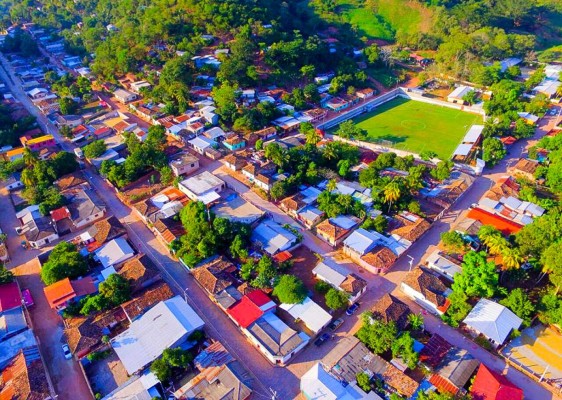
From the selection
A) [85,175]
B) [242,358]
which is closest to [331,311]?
[242,358]

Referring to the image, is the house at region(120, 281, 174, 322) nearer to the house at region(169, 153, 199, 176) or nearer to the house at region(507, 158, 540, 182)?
the house at region(169, 153, 199, 176)

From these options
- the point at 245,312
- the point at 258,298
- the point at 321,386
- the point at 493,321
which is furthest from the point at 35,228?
the point at 493,321

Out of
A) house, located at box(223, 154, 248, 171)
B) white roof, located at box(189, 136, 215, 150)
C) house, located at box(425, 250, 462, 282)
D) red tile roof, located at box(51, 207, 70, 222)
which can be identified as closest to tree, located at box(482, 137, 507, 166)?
house, located at box(425, 250, 462, 282)

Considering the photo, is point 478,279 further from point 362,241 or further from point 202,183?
point 202,183

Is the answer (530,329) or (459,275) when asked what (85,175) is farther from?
(530,329)

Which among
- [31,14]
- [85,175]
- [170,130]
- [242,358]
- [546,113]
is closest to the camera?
[242,358]
